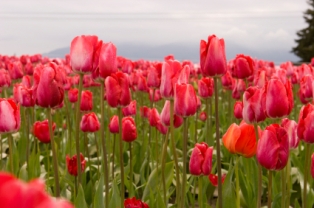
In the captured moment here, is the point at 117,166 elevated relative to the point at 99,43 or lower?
lower

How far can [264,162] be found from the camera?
1541mm

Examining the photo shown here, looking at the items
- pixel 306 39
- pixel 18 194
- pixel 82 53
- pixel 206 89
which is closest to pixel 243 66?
pixel 206 89

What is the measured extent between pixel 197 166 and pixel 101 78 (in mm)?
630

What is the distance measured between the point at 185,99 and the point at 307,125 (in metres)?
0.51

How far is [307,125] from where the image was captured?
5.64 feet

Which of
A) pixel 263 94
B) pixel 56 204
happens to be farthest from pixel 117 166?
pixel 56 204

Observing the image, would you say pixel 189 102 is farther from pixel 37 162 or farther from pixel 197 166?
pixel 37 162

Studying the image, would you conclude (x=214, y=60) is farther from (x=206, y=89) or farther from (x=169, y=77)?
(x=206, y=89)

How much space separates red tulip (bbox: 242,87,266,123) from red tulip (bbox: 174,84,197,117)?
0.23 meters

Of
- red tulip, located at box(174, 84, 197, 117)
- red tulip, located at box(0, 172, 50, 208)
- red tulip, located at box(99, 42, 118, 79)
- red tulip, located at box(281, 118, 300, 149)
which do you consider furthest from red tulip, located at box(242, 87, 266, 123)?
red tulip, located at box(0, 172, 50, 208)

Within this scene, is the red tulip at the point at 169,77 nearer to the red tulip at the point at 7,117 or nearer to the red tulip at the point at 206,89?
the red tulip at the point at 7,117

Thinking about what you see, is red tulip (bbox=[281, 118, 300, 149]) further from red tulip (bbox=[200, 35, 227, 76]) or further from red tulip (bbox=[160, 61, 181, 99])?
red tulip (bbox=[160, 61, 181, 99])

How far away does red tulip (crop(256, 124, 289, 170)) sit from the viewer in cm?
152

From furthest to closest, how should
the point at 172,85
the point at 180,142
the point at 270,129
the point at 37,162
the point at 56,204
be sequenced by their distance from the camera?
the point at 180,142 → the point at 37,162 → the point at 172,85 → the point at 270,129 → the point at 56,204
